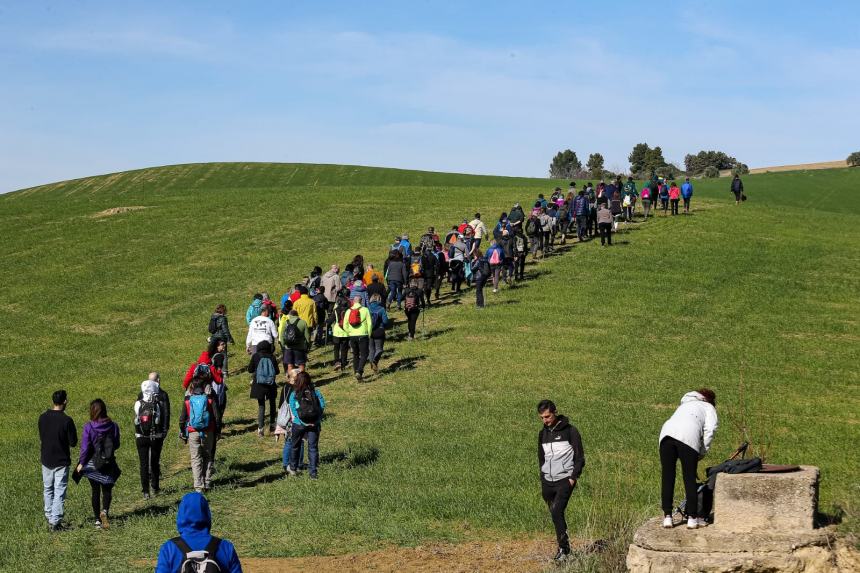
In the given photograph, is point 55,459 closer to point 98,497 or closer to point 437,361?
point 98,497

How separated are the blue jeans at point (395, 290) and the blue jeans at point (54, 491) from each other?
622 inches

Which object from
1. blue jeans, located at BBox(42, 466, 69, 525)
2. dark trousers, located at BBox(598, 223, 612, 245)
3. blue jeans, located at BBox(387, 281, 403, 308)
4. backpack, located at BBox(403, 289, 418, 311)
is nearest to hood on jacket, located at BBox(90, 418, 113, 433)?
blue jeans, located at BBox(42, 466, 69, 525)

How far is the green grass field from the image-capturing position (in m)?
14.1

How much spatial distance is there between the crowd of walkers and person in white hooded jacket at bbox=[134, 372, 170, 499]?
2 centimetres

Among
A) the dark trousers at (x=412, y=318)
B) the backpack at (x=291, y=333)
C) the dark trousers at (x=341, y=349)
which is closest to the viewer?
the backpack at (x=291, y=333)

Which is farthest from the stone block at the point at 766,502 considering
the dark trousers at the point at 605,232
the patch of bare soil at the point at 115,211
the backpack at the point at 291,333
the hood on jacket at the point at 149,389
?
the patch of bare soil at the point at 115,211

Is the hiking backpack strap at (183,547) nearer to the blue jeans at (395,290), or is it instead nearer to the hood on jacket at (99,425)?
the hood on jacket at (99,425)

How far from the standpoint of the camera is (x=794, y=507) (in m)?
10.4

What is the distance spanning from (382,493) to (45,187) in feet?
308

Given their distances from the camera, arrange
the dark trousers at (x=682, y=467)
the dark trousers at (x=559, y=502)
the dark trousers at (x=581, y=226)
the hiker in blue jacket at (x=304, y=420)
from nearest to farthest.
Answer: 1. the dark trousers at (x=682, y=467)
2. the dark trousers at (x=559, y=502)
3. the hiker in blue jacket at (x=304, y=420)
4. the dark trousers at (x=581, y=226)

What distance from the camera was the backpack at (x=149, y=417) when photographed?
15609 mm

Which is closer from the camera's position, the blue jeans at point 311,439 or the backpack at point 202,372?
the backpack at point 202,372

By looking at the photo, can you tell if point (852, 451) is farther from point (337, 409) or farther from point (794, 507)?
point (337, 409)

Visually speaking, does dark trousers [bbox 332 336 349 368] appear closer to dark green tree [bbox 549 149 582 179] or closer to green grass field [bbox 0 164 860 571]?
green grass field [bbox 0 164 860 571]
